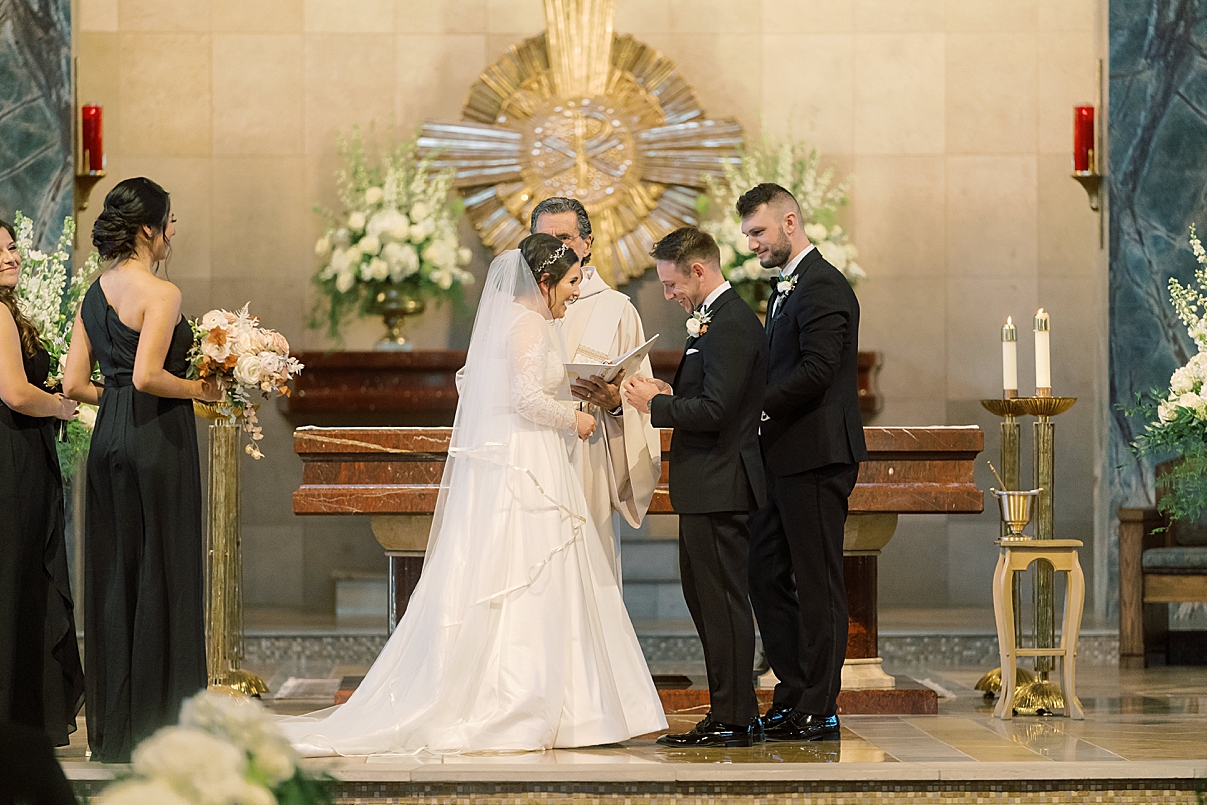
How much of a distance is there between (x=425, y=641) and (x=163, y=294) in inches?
54.9

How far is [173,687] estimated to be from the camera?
4.27m

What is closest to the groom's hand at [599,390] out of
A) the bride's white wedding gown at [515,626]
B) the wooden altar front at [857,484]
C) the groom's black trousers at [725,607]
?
the bride's white wedding gown at [515,626]

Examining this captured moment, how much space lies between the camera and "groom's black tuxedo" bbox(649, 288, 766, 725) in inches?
180

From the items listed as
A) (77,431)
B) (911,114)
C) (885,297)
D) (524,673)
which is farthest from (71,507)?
(911,114)

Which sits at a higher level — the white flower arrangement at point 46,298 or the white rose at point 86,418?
the white flower arrangement at point 46,298

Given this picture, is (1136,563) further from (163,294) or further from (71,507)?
(71,507)

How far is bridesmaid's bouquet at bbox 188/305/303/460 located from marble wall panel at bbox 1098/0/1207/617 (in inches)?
207

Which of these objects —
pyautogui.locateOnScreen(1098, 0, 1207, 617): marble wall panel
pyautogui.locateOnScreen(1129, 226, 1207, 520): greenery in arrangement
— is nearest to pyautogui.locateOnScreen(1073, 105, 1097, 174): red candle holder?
pyautogui.locateOnScreen(1098, 0, 1207, 617): marble wall panel

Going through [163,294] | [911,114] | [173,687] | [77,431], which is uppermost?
[911,114]

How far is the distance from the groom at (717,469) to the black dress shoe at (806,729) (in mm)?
118

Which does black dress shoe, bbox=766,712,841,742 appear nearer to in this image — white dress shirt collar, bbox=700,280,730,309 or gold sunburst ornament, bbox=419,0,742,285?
white dress shirt collar, bbox=700,280,730,309

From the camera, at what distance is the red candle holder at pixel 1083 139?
26.6ft

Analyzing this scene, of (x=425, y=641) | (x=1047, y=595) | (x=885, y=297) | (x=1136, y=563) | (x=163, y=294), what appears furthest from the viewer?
(x=885, y=297)

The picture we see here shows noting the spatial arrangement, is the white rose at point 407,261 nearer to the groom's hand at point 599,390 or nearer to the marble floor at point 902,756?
the marble floor at point 902,756
